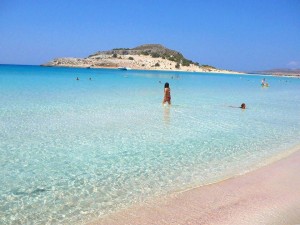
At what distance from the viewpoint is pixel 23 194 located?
22.7ft

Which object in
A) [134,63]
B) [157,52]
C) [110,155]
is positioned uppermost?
[157,52]

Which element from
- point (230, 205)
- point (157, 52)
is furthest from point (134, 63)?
point (230, 205)

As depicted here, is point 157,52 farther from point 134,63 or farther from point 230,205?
point 230,205

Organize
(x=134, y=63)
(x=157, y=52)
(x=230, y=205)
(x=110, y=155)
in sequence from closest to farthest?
(x=230, y=205) → (x=110, y=155) → (x=134, y=63) → (x=157, y=52)

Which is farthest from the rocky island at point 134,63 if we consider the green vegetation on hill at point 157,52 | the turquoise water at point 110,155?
the turquoise water at point 110,155

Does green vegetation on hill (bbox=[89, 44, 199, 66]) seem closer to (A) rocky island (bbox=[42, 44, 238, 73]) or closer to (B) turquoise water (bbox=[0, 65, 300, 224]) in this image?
(A) rocky island (bbox=[42, 44, 238, 73])

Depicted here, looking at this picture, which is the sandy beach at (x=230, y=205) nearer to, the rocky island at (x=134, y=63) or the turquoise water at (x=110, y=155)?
the turquoise water at (x=110, y=155)

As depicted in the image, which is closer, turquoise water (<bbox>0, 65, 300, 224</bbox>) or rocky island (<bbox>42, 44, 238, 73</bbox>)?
turquoise water (<bbox>0, 65, 300, 224</bbox>)

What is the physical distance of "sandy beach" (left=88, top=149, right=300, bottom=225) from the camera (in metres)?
6.02

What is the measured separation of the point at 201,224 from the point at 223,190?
1.83 metres

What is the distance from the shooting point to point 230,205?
6.68 m

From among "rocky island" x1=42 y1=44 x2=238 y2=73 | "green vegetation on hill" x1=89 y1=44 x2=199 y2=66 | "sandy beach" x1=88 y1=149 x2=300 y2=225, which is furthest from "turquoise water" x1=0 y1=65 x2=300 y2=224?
"green vegetation on hill" x1=89 y1=44 x2=199 y2=66

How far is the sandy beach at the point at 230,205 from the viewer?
237 inches

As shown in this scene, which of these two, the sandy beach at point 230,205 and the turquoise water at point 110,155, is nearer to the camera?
the sandy beach at point 230,205
